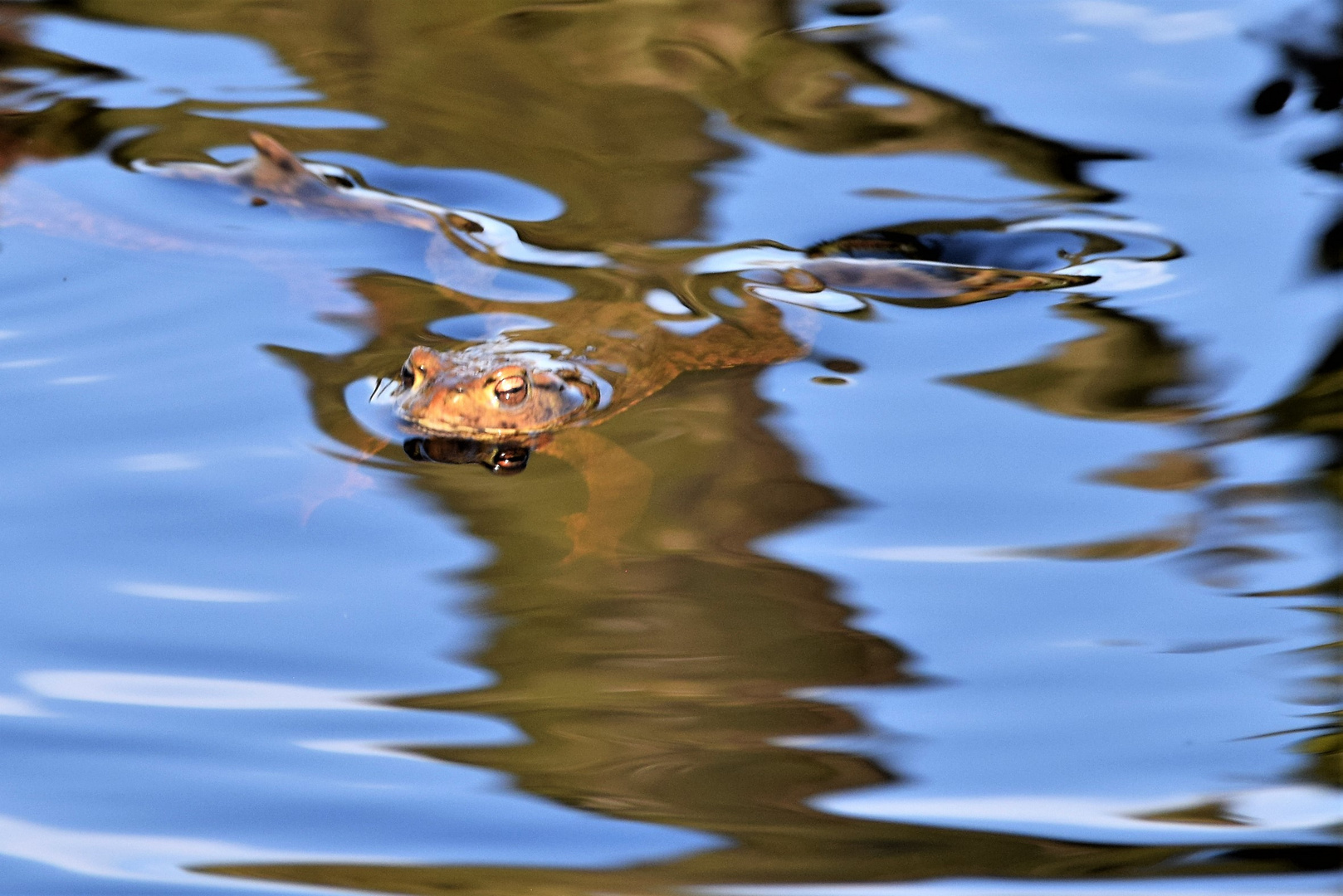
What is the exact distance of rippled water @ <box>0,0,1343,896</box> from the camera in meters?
2.06

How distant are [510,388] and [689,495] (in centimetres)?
71

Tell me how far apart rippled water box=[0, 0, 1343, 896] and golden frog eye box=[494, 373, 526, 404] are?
168 millimetres

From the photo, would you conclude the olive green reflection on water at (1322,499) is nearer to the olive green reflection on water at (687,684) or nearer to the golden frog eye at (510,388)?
the olive green reflection on water at (687,684)

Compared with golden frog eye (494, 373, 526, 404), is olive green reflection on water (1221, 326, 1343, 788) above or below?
below

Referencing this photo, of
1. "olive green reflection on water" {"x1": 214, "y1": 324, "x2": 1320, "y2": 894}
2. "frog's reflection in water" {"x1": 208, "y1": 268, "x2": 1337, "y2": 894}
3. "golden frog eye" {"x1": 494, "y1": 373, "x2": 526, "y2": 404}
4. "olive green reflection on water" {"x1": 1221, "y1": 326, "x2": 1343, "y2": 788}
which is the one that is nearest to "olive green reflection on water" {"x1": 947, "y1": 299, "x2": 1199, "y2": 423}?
"frog's reflection in water" {"x1": 208, "y1": 268, "x2": 1337, "y2": 894}

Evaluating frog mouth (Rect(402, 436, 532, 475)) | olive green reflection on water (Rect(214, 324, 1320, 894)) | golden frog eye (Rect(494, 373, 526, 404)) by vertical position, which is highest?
golden frog eye (Rect(494, 373, 526, 404))

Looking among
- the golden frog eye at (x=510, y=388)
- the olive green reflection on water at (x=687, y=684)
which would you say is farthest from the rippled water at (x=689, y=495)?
the golden frog eye at (x=510, y=388)

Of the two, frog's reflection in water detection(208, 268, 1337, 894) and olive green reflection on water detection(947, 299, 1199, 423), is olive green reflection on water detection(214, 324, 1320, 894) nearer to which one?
frog's reflection in water detection(208, 268, 1337, 894)

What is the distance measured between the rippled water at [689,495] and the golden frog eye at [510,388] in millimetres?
168

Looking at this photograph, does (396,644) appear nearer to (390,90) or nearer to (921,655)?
(921,655)

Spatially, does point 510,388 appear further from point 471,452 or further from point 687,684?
point 687,684

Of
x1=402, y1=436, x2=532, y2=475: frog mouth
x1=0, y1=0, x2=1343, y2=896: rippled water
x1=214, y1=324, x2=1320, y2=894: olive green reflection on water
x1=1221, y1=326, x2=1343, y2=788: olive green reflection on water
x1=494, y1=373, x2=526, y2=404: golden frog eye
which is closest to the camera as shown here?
x1=214, y1=324, x2=1320, y2=894: olive green reflection on water

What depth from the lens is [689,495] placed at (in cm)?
293

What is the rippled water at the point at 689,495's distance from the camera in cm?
206
